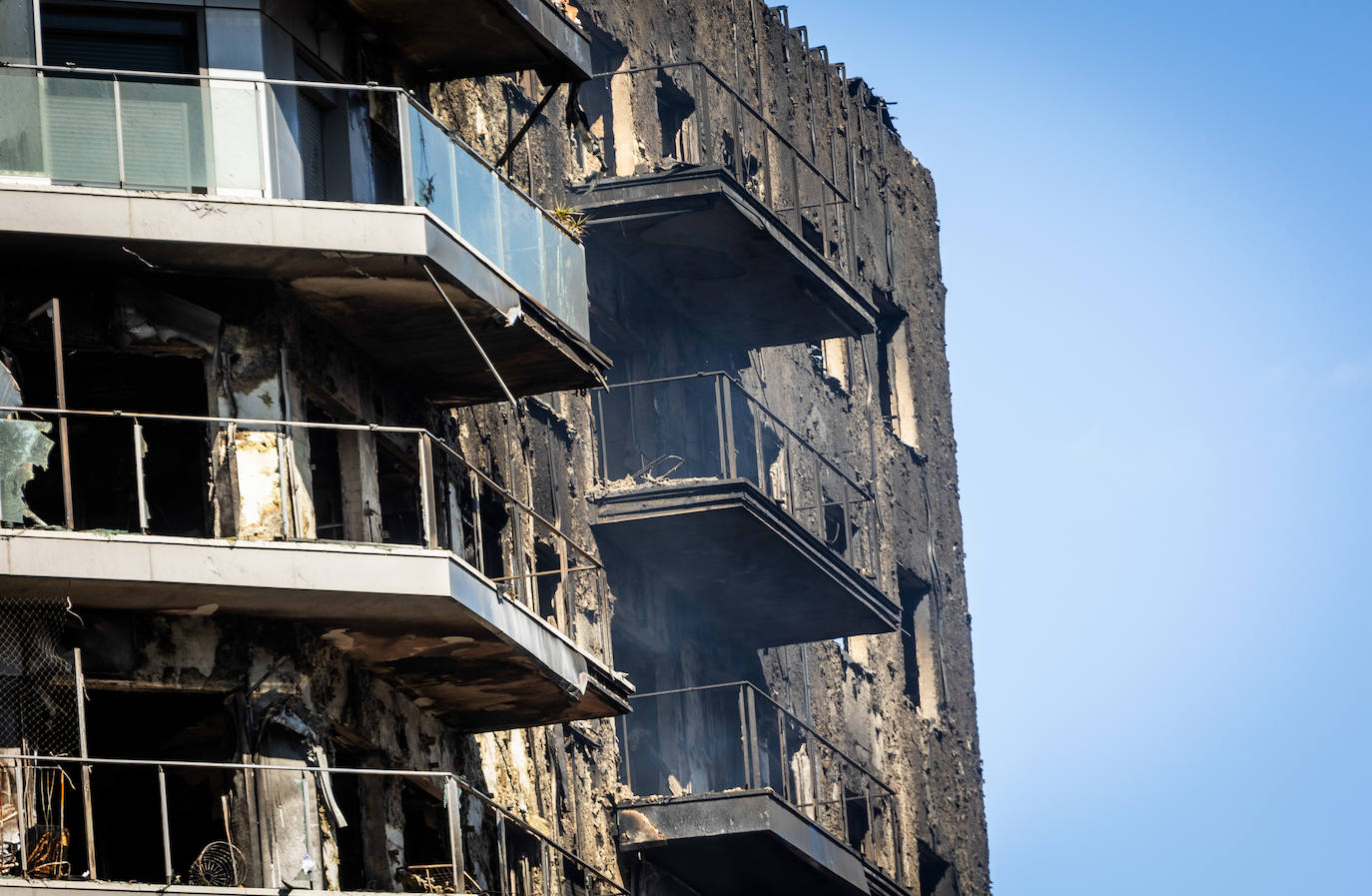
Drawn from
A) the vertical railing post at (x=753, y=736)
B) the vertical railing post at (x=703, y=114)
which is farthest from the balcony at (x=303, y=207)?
the vertical railing post at (x=703, y=114)

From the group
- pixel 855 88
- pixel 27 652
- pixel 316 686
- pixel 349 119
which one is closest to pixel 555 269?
pixel 349 119

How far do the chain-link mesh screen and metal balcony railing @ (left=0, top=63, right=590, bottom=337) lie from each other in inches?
120

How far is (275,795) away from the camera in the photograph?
67.5 feet

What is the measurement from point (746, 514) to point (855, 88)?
12913mm

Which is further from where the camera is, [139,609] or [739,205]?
[739,205]

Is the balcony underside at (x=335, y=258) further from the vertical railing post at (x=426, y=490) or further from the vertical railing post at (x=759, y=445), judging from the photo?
the vertical railing post at (x=759, y=445)

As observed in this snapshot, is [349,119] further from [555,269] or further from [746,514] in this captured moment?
[746,514]

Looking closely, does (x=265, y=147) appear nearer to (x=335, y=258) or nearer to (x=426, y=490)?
(x=335, y=258)

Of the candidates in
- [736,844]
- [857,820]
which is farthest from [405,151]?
[857,820]

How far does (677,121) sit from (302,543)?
1294 centimetres

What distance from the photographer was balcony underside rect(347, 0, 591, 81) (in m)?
24.0

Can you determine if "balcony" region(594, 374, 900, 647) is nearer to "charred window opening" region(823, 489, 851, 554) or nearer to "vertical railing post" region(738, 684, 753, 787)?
"charred window opening" region(823, 489, 851, 554)

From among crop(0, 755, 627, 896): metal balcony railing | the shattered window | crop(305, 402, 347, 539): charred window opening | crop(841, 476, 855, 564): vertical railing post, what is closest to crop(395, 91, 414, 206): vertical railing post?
crop(305, 402, 347, 539): charred window opening

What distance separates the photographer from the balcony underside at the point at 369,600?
1977 centimetres
